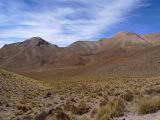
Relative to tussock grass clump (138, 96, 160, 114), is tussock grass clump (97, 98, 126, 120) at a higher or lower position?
lower

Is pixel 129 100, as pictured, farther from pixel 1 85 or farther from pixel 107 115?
pixel 1 85

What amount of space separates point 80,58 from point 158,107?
542 feet

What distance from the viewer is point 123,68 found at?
94.2 m

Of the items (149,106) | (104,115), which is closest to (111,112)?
(104,115)

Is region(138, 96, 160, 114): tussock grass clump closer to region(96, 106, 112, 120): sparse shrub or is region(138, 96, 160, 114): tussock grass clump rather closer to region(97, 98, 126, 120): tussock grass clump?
region(97, 98, 126, 120): tussock grass clump

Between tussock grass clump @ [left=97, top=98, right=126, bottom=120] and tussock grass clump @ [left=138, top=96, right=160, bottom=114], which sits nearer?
tussock grass clump @ [left=138, top=96, right=160, bottom=114]

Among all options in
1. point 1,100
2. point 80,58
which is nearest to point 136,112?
point 1,100

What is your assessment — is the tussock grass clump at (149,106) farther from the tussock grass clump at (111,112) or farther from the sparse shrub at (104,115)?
the sparse shrub at (104,115)

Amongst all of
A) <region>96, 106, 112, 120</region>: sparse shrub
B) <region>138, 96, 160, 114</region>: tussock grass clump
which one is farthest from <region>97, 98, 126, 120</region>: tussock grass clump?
<region>138, 96, 160, 114</region>: tussock grass clump

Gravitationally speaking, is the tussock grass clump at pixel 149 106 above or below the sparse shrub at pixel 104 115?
above

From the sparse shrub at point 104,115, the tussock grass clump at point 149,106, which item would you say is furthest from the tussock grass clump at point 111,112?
the tussock grass clump at point 149,106

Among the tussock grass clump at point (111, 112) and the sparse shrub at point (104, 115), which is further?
the tussock grass clump at point (111, 112)

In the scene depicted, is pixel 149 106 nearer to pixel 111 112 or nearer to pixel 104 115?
pixel 111 112

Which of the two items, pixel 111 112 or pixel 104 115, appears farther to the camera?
pixel 111 112
